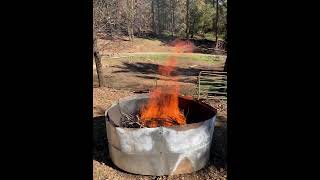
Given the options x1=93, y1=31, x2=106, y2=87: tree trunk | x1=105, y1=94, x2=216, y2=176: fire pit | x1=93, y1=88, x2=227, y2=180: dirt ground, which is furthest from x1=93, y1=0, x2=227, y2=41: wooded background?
x1=105, y1=94, x2=216, y2=176: fire pit

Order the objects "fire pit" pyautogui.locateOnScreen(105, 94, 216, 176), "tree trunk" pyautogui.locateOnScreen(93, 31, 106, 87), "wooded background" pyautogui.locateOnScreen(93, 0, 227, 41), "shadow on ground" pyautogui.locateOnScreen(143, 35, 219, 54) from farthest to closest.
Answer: "wooded background" pyautogui.locateOnScreen(93, 0, 227, 41), "shadow on ground" pyautogui.locateOnScreen(143, 35, 219, 54), "tree trunk" pyautogui.locateOnScreen(93, 31, 106, 87), "fire pit" pyautogui.locateOnScreen(105, 94, 216, 176)

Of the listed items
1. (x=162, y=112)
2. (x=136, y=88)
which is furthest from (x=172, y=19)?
(x=162, y=112)

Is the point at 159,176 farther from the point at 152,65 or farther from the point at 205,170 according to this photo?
the point at 152,65

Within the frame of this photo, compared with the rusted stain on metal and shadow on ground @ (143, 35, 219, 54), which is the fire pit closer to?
the rusted stain on metal

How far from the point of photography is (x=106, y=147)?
9.78m

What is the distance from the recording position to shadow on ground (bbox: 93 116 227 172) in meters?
8.97

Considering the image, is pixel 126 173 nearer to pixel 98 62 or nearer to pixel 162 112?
pixel 162 112

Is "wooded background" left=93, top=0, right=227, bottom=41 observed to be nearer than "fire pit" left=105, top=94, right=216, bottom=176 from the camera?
No

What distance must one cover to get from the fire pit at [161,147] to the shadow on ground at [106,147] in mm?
411

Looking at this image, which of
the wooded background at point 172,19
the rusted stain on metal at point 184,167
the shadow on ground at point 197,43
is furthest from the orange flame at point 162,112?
the shadow on ground at point 197,43

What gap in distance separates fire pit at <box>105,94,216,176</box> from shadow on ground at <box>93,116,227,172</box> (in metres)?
0.41
